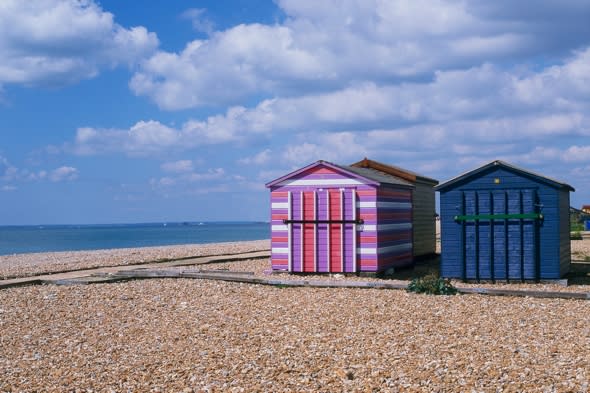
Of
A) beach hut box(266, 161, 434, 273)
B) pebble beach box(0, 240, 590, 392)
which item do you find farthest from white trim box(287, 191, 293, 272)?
pebble beach box(0, 240, 590, 392)

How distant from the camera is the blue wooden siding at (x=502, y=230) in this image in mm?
17453

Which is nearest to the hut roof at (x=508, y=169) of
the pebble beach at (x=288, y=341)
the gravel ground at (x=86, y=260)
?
the pebble beach at (x=288, y=341)

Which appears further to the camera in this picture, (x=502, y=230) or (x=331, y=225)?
(x=331, y=225)

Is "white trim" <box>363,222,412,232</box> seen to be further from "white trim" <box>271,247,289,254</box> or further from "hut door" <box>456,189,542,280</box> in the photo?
"white trim" <box>271,247,289,254</box>

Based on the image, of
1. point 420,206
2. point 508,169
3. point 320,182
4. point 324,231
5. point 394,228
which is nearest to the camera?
point 508,169

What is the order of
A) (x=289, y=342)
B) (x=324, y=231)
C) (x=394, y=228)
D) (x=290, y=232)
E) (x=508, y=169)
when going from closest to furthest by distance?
(x=289, y=342)
(x=508, y=169)
(x=324, y=231)
(x=290, y=232)
(x=394, y=228)

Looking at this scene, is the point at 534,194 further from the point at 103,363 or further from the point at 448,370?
the point at 103,363

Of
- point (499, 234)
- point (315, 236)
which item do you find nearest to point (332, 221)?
point (315, 236)

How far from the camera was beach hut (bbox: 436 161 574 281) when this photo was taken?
57.3ft

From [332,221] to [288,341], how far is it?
28.5ft

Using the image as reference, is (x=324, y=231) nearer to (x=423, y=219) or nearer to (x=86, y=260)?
(x=423, y=219)

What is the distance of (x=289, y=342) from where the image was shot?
10734 mm

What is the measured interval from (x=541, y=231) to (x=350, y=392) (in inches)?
425

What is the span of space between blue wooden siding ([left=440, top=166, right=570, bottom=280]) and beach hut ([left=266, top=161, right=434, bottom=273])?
6.06ft
